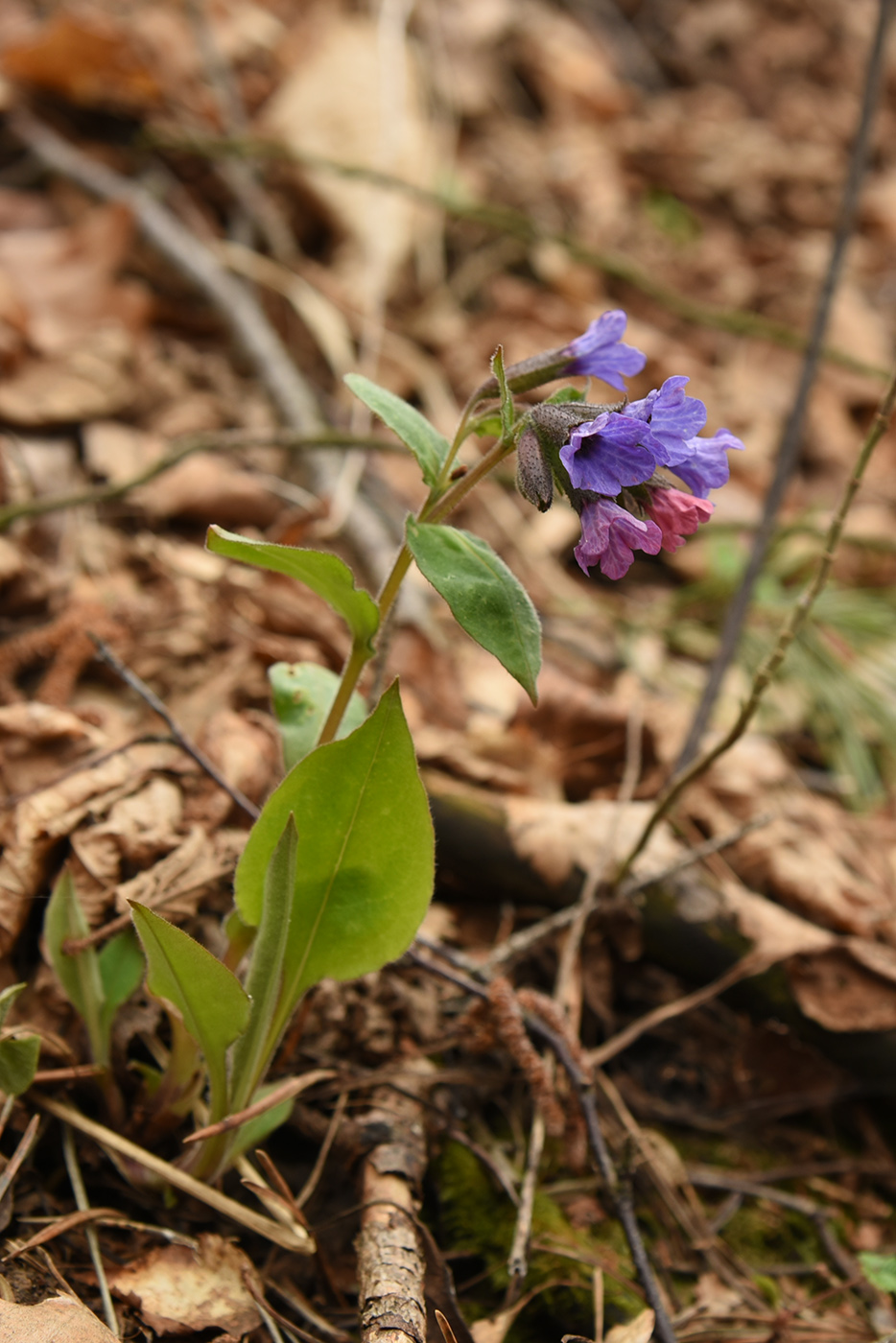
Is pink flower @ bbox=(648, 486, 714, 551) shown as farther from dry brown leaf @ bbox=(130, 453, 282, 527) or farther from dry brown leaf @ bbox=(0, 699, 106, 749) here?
dry brown leaf @ bbox=(130, 453, 282, 527)

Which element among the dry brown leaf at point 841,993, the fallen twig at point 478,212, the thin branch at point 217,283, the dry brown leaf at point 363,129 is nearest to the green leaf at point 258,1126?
the dry brown leaf at point 841,993

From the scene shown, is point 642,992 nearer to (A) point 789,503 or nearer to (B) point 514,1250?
(B) point 514,1250

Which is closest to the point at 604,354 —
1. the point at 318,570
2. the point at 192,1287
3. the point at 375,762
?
the point at 318,570

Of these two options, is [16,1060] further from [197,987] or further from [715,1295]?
[715,1295]

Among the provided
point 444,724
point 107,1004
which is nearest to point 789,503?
point 444,724

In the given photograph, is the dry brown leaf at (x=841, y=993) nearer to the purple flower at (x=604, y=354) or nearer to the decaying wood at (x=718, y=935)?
the decaying wood at (x=718, y=935)

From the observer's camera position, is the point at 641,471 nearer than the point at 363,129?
Yes

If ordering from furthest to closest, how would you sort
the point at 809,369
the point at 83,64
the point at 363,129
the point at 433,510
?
the point at 363,129 < the point at 83,64 < the point at 809,369 < the point at 433,510
